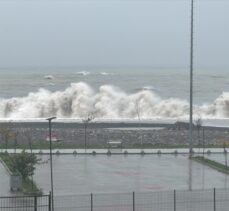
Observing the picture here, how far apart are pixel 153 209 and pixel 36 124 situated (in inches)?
1365

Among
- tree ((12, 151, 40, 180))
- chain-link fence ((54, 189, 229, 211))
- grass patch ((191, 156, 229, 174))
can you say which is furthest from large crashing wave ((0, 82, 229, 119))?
chain-link fence ((54, 189, 229, 211))

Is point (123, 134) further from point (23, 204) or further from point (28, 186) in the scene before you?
point (23, 204)

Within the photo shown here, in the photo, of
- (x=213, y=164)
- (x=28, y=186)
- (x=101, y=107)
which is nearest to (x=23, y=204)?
(x=28, y=186)

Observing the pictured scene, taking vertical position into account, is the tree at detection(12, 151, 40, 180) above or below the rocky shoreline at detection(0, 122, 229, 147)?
below

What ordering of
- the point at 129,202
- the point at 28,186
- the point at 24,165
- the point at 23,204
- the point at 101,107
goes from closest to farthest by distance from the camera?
1. the point at 23,204
2. the point at 129,202
3. the point at 28,186
4. the point at 24,165
5. the point at 101,107

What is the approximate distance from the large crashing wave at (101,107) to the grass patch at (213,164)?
135 feet

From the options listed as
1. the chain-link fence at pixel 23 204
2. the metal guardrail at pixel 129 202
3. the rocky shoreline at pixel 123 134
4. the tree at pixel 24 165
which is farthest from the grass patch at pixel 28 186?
the rocky shoreline at pixel 123 134

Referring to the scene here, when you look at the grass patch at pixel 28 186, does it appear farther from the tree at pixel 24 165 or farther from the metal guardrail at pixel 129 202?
the metal guardrail at pixel 129 202

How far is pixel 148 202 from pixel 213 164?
1159 cm

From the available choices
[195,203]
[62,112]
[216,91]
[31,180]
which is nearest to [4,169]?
[31,180]

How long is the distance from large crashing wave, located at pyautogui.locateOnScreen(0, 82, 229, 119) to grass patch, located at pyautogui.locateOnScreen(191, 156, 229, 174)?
135 ft

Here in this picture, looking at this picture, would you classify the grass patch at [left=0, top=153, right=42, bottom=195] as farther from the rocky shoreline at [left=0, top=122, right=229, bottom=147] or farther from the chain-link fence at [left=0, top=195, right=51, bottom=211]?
the rocky shoreline at [left=0, top=122, right=229, bottom=147]

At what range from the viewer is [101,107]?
84.9m

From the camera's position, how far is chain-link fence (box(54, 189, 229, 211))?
22.0 metres
